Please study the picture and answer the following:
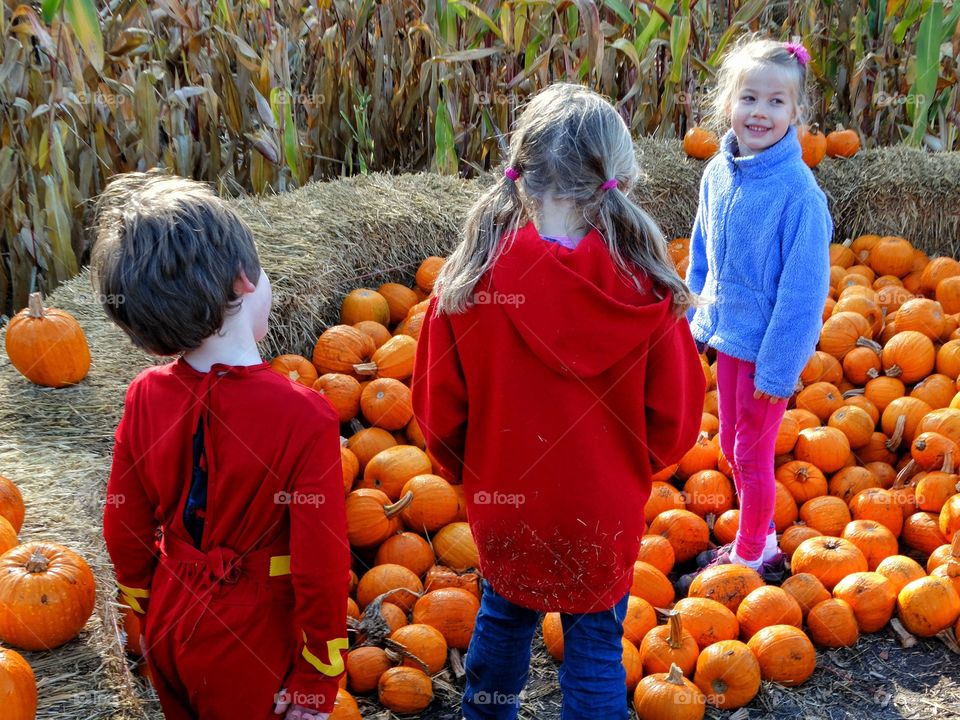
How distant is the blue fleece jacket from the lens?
333 cm

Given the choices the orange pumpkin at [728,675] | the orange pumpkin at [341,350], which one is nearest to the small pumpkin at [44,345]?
the orange pumpkin at [341,350]

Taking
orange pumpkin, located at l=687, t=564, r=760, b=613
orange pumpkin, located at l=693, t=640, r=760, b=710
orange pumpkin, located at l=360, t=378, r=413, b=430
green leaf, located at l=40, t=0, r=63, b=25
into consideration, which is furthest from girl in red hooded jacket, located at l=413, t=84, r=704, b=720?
green leaf, located at l=40, t=0, r=63, b=25

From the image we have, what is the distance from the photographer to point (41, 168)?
531 centimetres

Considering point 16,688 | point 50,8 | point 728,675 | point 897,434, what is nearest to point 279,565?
point 16,688

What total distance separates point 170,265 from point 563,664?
61.5 inches

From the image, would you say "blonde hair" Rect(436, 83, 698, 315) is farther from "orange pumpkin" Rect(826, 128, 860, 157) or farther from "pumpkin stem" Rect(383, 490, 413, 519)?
"orange pumpkin" Rect(826, 128, 860, 157)

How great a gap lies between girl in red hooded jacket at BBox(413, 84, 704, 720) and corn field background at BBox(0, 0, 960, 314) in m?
3.53

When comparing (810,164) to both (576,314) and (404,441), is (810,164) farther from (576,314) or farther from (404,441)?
(576,314)

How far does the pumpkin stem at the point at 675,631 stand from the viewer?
3266 mm

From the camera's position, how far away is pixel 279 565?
7.32 ft

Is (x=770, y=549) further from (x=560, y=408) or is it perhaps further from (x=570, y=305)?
(x=570, y=305)

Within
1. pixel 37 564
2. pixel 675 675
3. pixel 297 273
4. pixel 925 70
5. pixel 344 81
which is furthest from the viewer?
pixel 925 70

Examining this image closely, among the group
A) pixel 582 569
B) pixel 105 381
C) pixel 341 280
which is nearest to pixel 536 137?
pixel 582 569

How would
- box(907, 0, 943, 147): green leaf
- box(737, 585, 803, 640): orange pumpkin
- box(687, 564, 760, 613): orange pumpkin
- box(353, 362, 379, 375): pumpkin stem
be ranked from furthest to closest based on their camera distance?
1. box(907, 0, 943, 147): green leaf
2. box(353, 362, 379, 375): pumpkin stem
3. box(687, 564, 760, 613): orange pumpkin
4. box(737, 585, 803, 640): orange pumpkin
